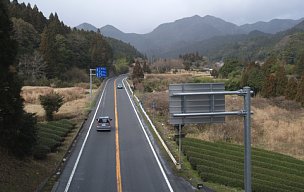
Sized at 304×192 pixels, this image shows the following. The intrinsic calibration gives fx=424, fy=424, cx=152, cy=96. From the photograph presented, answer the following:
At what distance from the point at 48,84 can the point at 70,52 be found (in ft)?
74.4

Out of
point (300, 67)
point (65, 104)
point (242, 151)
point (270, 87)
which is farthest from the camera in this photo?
point (300, 67)

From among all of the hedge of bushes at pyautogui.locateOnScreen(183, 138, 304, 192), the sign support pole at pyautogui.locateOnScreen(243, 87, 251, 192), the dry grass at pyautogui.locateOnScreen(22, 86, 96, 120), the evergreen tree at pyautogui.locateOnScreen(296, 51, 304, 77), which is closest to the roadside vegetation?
the hedge of bushes at pyautogui.locateOnScreen(183, 138, 304, 192)

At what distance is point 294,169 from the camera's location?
28.0 meters

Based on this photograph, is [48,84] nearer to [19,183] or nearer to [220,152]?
[220,152]

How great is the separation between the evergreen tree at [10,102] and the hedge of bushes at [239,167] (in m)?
10.0

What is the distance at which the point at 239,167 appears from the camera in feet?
87.4

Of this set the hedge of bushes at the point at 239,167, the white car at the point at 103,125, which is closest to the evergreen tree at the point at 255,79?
the white car at the point at 103,125

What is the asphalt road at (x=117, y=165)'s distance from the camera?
844 inches

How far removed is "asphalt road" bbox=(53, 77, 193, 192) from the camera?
21.4m

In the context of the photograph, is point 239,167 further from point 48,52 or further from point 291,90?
point 48,52

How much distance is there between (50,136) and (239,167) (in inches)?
548

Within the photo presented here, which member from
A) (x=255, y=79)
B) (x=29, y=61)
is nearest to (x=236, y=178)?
(x=255, y=79)

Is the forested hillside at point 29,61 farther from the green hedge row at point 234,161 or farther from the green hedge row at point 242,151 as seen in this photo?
the green hedge row at point 242,151

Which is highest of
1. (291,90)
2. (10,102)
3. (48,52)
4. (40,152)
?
(48,52)
